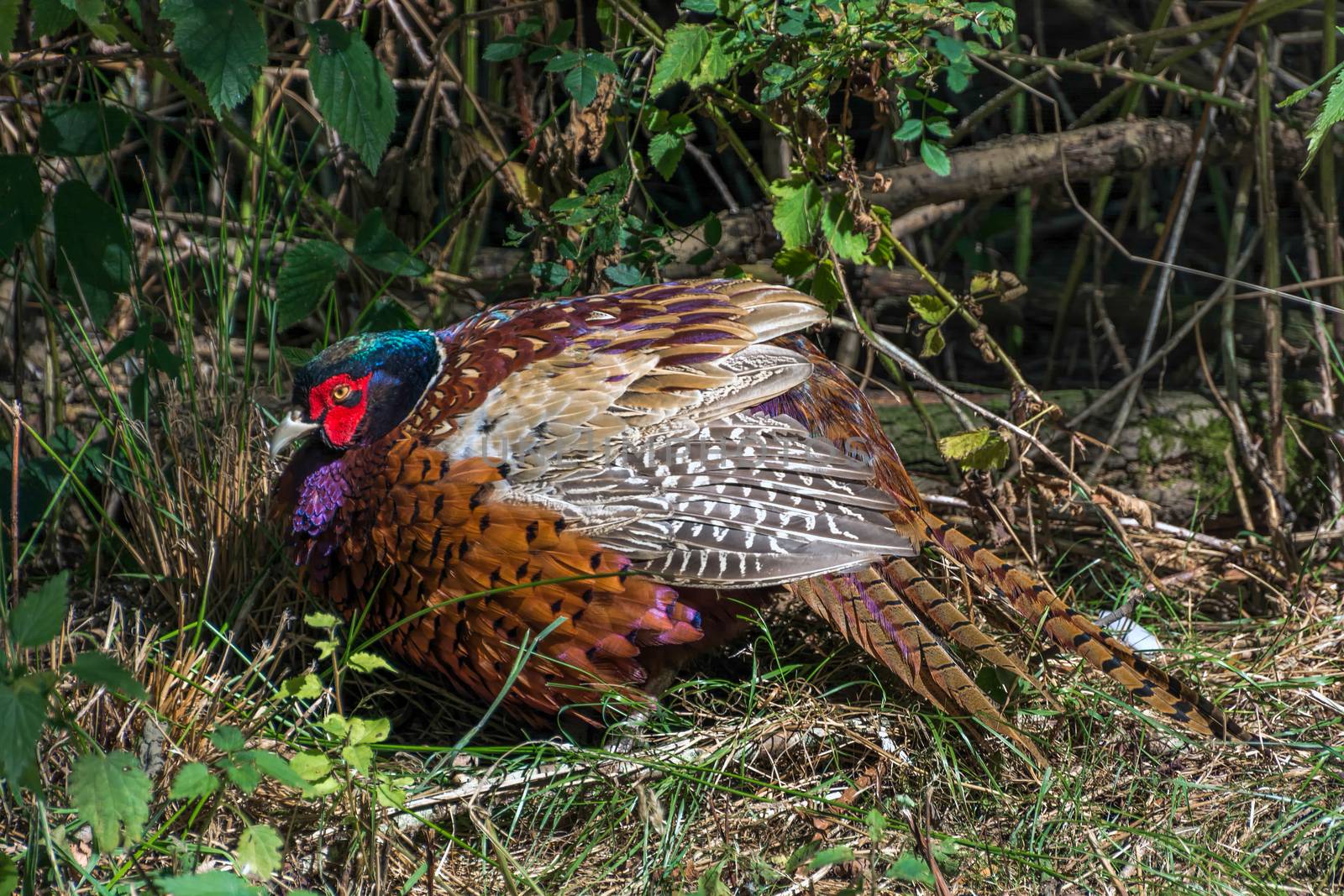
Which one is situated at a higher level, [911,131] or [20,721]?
[911,131]

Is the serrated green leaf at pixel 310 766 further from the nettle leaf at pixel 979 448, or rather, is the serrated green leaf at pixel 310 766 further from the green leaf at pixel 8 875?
the nettle leaf at pixel 979 448

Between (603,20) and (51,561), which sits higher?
(603,20)

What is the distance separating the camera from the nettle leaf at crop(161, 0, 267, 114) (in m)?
2.28

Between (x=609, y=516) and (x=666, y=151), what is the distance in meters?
1.03

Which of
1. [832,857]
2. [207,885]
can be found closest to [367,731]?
[207,885]

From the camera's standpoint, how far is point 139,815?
188 centimetres

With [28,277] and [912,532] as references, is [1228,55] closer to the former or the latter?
[912,532]

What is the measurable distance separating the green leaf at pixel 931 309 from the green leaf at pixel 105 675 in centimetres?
208

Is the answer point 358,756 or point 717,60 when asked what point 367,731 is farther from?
point 717,60

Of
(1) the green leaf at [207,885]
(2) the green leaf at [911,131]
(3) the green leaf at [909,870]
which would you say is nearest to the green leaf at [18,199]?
(1) the green leaf at [207,885]

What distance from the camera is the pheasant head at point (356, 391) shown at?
268 centimetres

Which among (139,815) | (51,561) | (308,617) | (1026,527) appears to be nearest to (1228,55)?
(1026,527)

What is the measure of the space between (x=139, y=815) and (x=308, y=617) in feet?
1.92

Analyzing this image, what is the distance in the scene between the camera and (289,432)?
2684 millimetres
